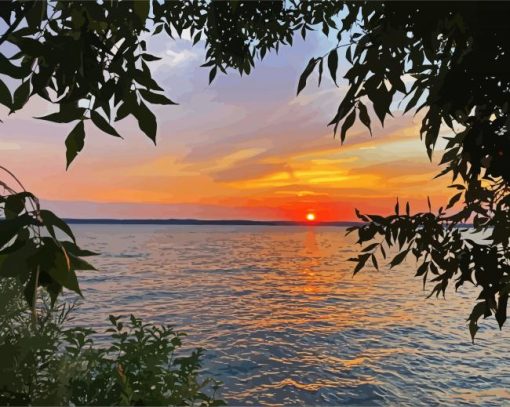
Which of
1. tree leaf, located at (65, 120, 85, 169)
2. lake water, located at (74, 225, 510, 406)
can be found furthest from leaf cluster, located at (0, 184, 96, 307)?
lake water, located at (74, 225, 510, 406)

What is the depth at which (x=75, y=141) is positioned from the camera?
5.03ft

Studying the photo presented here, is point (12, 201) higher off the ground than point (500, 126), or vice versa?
point (500, 126)

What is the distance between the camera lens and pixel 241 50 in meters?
4.03

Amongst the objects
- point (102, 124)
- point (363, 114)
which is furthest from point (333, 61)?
point (102, 124)

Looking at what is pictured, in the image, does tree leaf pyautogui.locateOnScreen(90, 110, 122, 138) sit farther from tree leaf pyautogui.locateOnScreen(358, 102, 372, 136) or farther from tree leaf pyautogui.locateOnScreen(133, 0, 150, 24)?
tree leaf pyautogui.locateOnScreen(358, 102, 372, 136)

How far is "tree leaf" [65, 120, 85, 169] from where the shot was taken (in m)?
1.53

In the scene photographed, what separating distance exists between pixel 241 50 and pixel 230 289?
3094 cm

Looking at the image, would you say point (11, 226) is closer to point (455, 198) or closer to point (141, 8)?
point (141, 8)

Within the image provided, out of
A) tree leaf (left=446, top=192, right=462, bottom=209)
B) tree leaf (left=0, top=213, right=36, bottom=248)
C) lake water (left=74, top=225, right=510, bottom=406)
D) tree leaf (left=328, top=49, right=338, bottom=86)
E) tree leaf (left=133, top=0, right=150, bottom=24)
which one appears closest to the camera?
tree leaf (left=0, top=213, right=36, bottom=248)

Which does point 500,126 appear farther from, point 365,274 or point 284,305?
point 365,274

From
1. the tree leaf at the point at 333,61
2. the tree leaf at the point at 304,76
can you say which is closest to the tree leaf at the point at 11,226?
the tree leaf at the point at 304,76

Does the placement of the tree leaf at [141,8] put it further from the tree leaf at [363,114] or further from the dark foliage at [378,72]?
the tree leaf at [363,114]

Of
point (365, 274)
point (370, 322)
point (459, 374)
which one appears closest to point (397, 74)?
point (459, 374)

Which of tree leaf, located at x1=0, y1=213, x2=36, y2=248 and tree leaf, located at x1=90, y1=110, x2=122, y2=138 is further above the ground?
tree leaf, located at x1=90, y1=110, x2=122, y2=138
